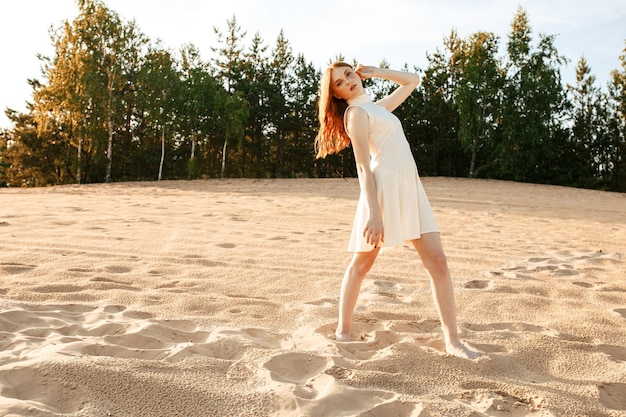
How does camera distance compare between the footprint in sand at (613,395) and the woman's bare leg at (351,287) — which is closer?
the footprint in sand at (613,395)

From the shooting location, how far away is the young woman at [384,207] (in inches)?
110

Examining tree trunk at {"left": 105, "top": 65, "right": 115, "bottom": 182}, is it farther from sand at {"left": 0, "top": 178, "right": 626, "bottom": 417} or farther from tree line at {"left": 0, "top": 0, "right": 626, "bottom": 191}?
sand at {"left": 0, "top": 178, "right": 626, "bottom": 417}

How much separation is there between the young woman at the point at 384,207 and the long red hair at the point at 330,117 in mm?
53

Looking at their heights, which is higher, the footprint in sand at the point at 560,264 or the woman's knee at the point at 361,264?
the woman's knee at the point at 361,264

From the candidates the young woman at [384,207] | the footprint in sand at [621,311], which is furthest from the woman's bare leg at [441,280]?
the footprint in sand at [621,311]

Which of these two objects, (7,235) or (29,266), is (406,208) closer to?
(29,266)

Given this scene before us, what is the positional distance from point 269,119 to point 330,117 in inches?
952

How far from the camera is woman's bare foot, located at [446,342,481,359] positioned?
8.84 feet

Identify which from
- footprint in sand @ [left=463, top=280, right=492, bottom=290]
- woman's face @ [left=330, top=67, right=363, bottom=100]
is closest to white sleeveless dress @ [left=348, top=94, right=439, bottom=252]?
woman's face @ [left=330, top=67, right=363, bottom=100]

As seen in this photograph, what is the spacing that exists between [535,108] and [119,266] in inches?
972

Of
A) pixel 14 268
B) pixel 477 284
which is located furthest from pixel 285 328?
pixel 14 268

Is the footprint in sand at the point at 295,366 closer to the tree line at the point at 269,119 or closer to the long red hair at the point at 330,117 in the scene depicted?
the long red hair at the point at 330,117

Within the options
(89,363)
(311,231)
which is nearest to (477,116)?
(311,231)

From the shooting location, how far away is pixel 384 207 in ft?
9.30
